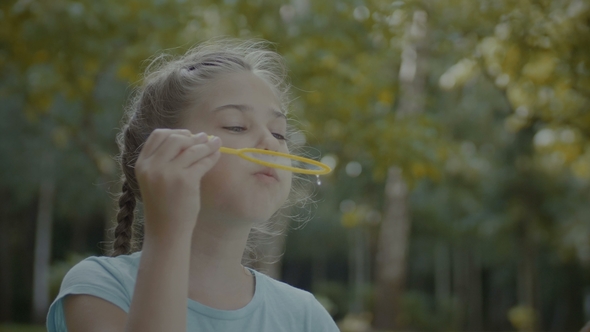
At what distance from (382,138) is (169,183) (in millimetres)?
5355

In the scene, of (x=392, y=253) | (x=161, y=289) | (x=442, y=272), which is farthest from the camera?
(x=442, y=272)

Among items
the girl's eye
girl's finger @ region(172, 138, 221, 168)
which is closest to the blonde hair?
the girl's eye

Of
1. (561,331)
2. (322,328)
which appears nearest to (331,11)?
(322,328)

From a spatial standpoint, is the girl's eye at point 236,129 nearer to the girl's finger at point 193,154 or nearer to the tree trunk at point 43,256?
the girl's finger at point 193,154

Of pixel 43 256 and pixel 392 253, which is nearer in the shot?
pixel 392 253

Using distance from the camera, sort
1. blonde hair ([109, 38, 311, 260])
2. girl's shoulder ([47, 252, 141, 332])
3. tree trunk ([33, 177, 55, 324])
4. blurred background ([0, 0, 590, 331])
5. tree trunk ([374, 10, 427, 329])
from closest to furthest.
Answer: girl's shoulder ([47, 252, 141, 332]) < blonde hair ([109, 38, 311, 260]) < blurred background ([0, 0, 590, 331]) < tree trunk ([374, 10, 427, 329]) < tree trunk ([33, 177, 55, 324])

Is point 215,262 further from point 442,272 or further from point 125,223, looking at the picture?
point 442,272

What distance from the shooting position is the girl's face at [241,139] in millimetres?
1271

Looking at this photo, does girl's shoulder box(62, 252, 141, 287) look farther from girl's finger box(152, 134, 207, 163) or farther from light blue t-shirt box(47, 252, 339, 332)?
girl's finger box(152, 134, 207, 163)

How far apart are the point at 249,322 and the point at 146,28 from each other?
462 centimetres

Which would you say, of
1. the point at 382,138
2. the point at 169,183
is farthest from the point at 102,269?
the point at 382,138

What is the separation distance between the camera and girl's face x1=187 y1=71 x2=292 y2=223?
1271 millimetres

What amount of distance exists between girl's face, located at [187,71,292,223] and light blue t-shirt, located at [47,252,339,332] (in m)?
0.17

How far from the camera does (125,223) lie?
4.98 feet
